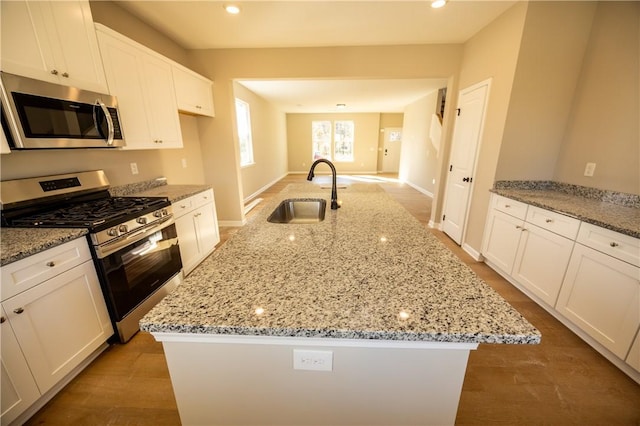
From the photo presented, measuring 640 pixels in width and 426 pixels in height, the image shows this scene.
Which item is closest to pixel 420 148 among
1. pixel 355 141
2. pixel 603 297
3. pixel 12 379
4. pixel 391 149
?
pixel 391 149

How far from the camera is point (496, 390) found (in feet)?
4.54

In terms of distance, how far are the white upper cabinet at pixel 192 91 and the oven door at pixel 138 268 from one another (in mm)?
1596

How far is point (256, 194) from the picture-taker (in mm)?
6211

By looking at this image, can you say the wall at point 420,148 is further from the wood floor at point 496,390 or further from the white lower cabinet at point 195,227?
the white lower cabinet at point 195,227

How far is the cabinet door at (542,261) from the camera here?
178 cm

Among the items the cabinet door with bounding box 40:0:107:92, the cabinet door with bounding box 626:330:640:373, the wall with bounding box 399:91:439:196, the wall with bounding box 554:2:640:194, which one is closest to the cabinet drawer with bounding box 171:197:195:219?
the cabinet door with bounding box 40:0:107:92

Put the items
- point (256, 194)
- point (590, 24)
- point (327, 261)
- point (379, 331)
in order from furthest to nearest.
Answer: point (256, 194), point (590, 24), point (327, 261), point (379, 331)

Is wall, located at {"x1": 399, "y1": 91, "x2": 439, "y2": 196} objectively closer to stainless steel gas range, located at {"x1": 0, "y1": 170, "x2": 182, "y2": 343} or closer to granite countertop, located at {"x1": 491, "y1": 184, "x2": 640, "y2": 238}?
granite countertop, located at {"x1": 491, "y1": 184, "x2": 640, "y2": 238}

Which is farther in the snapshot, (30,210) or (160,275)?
(160,275)

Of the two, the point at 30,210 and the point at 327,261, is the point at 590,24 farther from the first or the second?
the point at 30,210

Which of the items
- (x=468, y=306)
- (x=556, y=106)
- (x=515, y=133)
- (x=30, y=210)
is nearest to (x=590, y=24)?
(x=556, y=106)

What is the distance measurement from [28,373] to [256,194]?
17.1 ft

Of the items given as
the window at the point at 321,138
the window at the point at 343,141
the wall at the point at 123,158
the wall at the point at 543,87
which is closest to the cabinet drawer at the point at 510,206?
the wall at the point at 543,87

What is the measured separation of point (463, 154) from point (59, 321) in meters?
4.01
